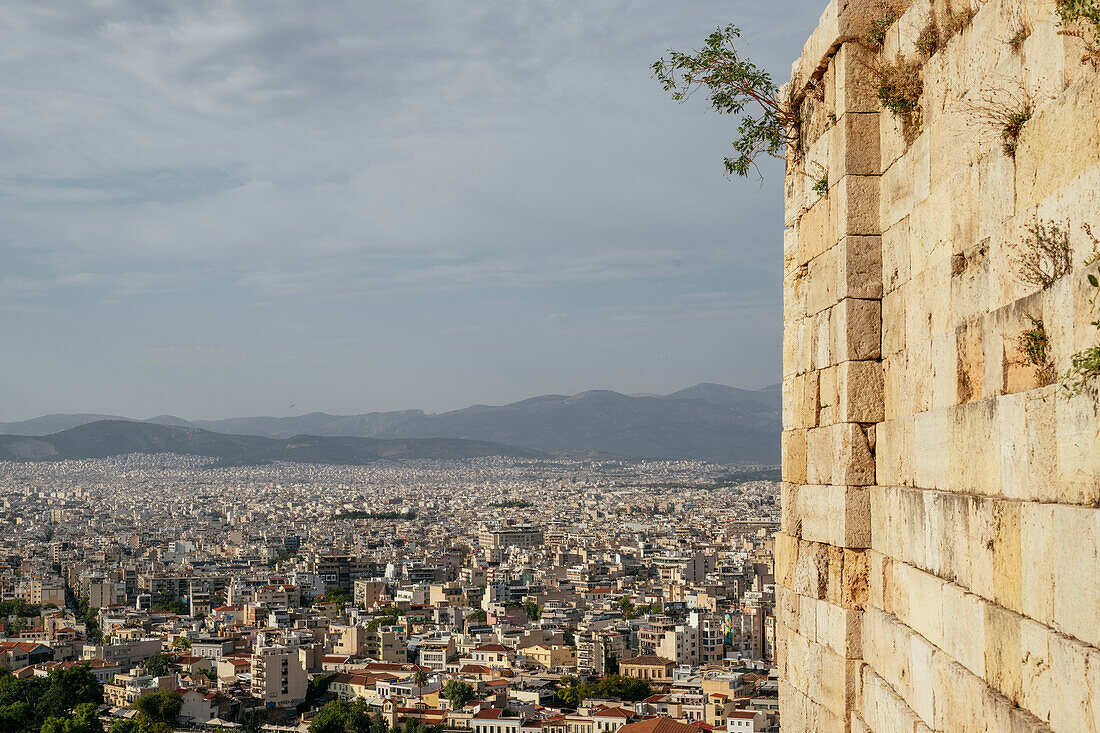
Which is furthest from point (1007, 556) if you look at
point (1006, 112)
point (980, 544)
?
point (1006, 112)

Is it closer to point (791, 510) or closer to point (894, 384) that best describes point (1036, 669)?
point (894, 384)

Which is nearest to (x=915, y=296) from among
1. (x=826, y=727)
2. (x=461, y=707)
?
(x=826, y=727)

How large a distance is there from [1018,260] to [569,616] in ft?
163

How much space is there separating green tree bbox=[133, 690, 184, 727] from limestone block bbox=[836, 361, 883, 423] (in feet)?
111

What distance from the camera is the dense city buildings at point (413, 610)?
3662 centimetres

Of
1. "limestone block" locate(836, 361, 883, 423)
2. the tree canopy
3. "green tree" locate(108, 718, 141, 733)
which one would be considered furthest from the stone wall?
the tree canopy

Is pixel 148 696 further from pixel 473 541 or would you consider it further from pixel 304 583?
pixel 473 541

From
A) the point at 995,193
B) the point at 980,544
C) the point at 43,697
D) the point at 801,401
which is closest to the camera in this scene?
the point at 980,544

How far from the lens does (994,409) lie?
2.40 metres

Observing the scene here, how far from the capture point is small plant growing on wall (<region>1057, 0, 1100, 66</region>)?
82.8 inches

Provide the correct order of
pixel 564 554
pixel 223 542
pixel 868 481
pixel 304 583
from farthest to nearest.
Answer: pixel 223 542, pixel 564 554, pixel 304 583, pixel 868 481

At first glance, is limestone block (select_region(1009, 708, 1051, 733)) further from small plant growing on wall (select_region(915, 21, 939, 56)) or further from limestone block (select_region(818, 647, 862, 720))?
small plant growing on wall (select_region(915, 21, 939, 56))

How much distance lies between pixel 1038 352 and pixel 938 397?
0.62 m

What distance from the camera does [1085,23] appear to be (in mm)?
2162
